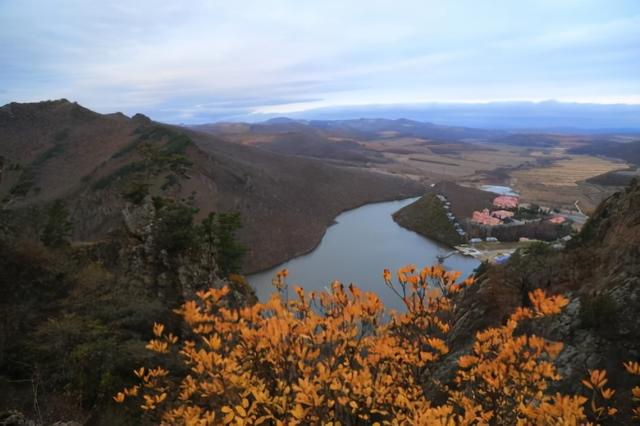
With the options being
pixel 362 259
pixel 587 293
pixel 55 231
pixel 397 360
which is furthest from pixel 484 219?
pixel 397 360

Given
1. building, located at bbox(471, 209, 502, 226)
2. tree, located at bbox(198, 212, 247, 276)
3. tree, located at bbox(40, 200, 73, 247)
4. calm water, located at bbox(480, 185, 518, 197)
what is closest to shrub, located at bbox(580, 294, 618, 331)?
tree, located at bbox(198, 212, 247, 276)

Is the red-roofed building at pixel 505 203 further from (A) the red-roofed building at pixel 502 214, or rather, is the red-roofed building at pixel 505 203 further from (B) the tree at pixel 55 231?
(B) the tree at pixel 55 231

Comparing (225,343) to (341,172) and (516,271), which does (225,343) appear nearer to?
(516,271)

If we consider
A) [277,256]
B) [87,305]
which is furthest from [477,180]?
[87,305]

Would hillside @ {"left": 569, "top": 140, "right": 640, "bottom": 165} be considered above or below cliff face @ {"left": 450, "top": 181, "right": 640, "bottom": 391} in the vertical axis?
above

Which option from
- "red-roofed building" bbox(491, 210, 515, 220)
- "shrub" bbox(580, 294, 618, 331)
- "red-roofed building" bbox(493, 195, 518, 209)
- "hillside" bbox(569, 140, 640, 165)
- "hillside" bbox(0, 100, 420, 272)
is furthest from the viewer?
"hillside" bbox(569, 140, 640, 165)

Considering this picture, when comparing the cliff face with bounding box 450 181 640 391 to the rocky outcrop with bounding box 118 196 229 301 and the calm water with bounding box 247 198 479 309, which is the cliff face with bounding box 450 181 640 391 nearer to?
the rocky outcrop with bounding box 118 196 229 301

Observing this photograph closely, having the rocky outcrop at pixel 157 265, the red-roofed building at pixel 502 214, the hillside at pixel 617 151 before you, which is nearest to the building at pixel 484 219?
the red-roofed building at pixel 502 214
